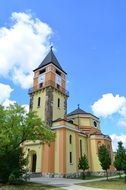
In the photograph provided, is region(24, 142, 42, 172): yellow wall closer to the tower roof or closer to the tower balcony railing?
the tower balcony railing

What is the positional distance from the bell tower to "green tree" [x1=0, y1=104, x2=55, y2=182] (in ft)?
41.4

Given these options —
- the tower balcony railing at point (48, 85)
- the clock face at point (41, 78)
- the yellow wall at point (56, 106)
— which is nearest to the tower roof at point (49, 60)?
the clock face at point (41, 78)

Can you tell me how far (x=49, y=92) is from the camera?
4144 cm

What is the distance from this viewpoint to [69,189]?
60.8 ft

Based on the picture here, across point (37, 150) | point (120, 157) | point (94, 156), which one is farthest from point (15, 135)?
point (94, 156)

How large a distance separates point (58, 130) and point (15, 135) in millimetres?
14303

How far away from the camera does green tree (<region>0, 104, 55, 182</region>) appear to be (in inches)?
886

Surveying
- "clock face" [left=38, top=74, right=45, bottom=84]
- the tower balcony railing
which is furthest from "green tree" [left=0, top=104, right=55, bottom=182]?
"clock face" [left=38, top=74, right=45, bottom=84]

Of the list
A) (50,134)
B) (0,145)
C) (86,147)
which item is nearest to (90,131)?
(86,147)

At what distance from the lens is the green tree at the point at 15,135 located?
22.5 metres

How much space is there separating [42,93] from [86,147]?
45.1 feet

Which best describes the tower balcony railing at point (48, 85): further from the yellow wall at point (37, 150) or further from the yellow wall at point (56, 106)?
the yellow wall at point (37, 150)

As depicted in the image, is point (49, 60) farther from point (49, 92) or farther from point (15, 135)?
point (15, 135)

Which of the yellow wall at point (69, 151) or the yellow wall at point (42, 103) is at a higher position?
the yellow wall at point (42, 103)
